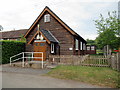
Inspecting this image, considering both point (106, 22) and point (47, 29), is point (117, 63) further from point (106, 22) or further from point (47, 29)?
point (106, 22)

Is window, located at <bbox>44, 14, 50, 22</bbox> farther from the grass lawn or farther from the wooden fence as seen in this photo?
the grass lawn

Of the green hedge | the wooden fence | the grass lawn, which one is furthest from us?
the green hedge

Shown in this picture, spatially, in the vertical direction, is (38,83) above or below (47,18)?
below

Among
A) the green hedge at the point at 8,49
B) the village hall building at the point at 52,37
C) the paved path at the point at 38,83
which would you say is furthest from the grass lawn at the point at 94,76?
the green hedge at the point at 8,49

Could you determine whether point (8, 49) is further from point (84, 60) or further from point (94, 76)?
point (94, 76)

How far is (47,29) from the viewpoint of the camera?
52.1 ft

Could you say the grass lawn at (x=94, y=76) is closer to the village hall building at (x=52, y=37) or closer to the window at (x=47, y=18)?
the village hall building at (x=52, y=37)

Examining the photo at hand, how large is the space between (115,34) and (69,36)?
10243mm

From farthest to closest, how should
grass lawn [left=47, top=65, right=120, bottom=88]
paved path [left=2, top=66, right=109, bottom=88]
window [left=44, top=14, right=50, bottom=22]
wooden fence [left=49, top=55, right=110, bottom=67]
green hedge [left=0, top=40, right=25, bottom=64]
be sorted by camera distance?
window [left=44, top=14, right=50, bottom=22] < green hedge [left=0, top=40, right=25, bottom=64] < wooden fence [left=49, top=55, right=110, bottom=67] < grass lawn [left=47, top=65, right=120, bottom=88] < paved path [left=2, top=66, right=109, bottom=88]

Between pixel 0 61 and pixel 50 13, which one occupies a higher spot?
pixel 50 13

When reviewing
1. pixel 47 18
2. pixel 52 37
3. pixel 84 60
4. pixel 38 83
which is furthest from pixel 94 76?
pixel 47 18

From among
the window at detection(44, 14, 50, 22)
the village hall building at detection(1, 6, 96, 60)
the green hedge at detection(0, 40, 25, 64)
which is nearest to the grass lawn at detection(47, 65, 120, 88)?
the village hall building at detection(1, 6, 96, 60)

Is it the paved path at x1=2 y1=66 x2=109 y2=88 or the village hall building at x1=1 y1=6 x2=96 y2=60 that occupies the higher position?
the village hall building at x1=1 y1=6 x2=96 y2=60

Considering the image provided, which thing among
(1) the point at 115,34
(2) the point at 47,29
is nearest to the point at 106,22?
(1) the point at 115,34
